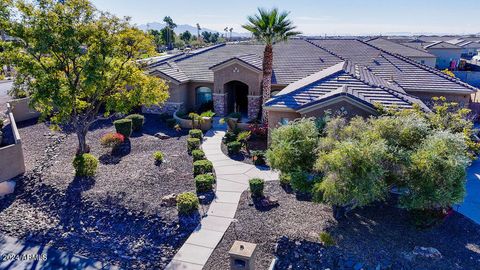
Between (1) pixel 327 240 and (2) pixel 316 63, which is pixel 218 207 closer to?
(1) pixel 327 240

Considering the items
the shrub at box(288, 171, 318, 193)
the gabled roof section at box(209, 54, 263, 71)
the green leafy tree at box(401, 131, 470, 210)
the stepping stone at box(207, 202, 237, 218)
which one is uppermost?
the gabled roof section at box(209, 54, 263, 71)

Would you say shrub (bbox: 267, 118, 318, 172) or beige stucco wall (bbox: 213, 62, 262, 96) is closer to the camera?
shrub (bbox: 267, 118, 318, 172)

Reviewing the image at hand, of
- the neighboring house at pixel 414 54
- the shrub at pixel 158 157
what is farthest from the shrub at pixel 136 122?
the neighboring house at pixel 414 54

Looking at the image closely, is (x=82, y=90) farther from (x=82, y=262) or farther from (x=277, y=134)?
(x=277, y=134)

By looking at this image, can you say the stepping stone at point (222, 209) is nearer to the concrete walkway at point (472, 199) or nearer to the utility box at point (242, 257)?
the utility box at point (242, 257)

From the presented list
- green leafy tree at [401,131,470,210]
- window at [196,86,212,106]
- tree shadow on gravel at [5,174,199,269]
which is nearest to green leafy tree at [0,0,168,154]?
tree shadow on gravel at [5,174,199,269]

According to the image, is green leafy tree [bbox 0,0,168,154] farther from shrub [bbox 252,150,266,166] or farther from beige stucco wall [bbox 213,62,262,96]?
beige stucco wall [bbox 213,62,262,96]

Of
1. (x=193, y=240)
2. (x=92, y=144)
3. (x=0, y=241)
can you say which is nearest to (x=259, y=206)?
(x=193, y=240)

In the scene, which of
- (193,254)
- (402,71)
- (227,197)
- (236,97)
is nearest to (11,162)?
(227,197)
